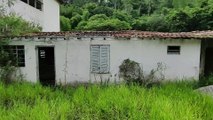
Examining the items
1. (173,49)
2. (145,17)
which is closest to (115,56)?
(173,49)

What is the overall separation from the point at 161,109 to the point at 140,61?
7.37m

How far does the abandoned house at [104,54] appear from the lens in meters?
14.6

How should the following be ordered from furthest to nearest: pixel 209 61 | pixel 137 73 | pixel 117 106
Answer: pixel 209 61, pixel 137 73, pixel 117 106

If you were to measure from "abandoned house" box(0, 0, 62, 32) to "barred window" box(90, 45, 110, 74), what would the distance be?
16.2 ft

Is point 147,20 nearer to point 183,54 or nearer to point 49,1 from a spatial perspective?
point 49,1

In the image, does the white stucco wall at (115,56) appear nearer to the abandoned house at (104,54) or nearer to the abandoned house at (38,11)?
the abandoned house at (104,54)

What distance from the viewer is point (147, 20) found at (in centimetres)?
4278

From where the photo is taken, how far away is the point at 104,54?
48.2 feet

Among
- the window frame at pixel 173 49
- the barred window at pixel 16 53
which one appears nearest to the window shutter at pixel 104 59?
the window frame at pixel 173 49

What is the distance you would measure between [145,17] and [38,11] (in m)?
26.8

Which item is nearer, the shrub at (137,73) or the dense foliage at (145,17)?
the shrub at (137,73)

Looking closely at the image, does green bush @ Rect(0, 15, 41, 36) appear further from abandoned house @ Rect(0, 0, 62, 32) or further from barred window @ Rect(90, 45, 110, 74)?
barred window @ Rect(90, 45, 110, 74)

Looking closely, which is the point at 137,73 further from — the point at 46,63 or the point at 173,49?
the point at 46,63

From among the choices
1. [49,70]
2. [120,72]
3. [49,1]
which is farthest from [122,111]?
[49,1]
